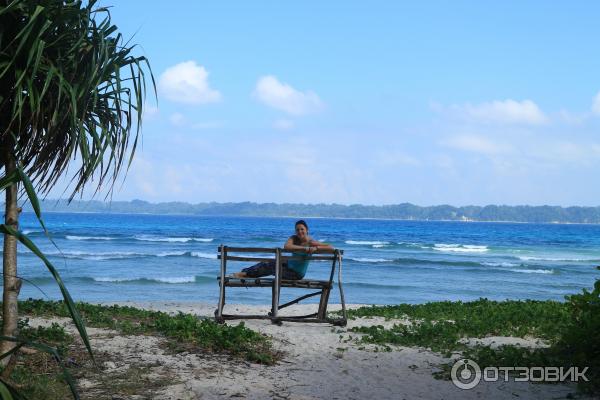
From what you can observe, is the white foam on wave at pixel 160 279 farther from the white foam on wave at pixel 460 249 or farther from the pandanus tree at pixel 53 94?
the white foam on wave at pixel 460 249

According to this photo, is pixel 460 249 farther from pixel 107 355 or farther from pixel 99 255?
pixel 107 355

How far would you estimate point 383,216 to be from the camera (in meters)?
147

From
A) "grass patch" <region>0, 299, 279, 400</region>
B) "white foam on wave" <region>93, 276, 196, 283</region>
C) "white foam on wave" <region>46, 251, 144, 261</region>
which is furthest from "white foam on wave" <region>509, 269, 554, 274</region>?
"grass patch" <region>0, 299, 279, 400</region>

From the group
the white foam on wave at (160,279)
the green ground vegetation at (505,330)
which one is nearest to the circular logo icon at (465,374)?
the green ground vegetation at (505,330)

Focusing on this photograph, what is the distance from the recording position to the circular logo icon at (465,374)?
591 cm

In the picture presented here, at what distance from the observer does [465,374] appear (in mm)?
6219

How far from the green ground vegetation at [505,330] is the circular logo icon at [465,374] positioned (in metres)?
0.09

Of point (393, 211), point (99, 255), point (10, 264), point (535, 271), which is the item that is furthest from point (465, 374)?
point (393, 211)

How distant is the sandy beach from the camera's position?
17.9 feet

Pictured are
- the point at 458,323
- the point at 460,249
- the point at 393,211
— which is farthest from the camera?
the point at 393,211

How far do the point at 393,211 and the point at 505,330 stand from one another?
475 feet

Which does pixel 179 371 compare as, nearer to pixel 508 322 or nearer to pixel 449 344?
pixel 449 344

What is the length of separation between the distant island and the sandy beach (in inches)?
5466

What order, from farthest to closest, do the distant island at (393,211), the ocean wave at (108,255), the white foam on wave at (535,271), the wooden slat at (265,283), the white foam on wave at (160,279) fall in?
1. the distant island at (393,211)
2. the ocean wave at (108,255)
3. the white foam on wave at (535,271)
4. the white foam on wave at (160,279)
5. the wooden slat at (265,283)
